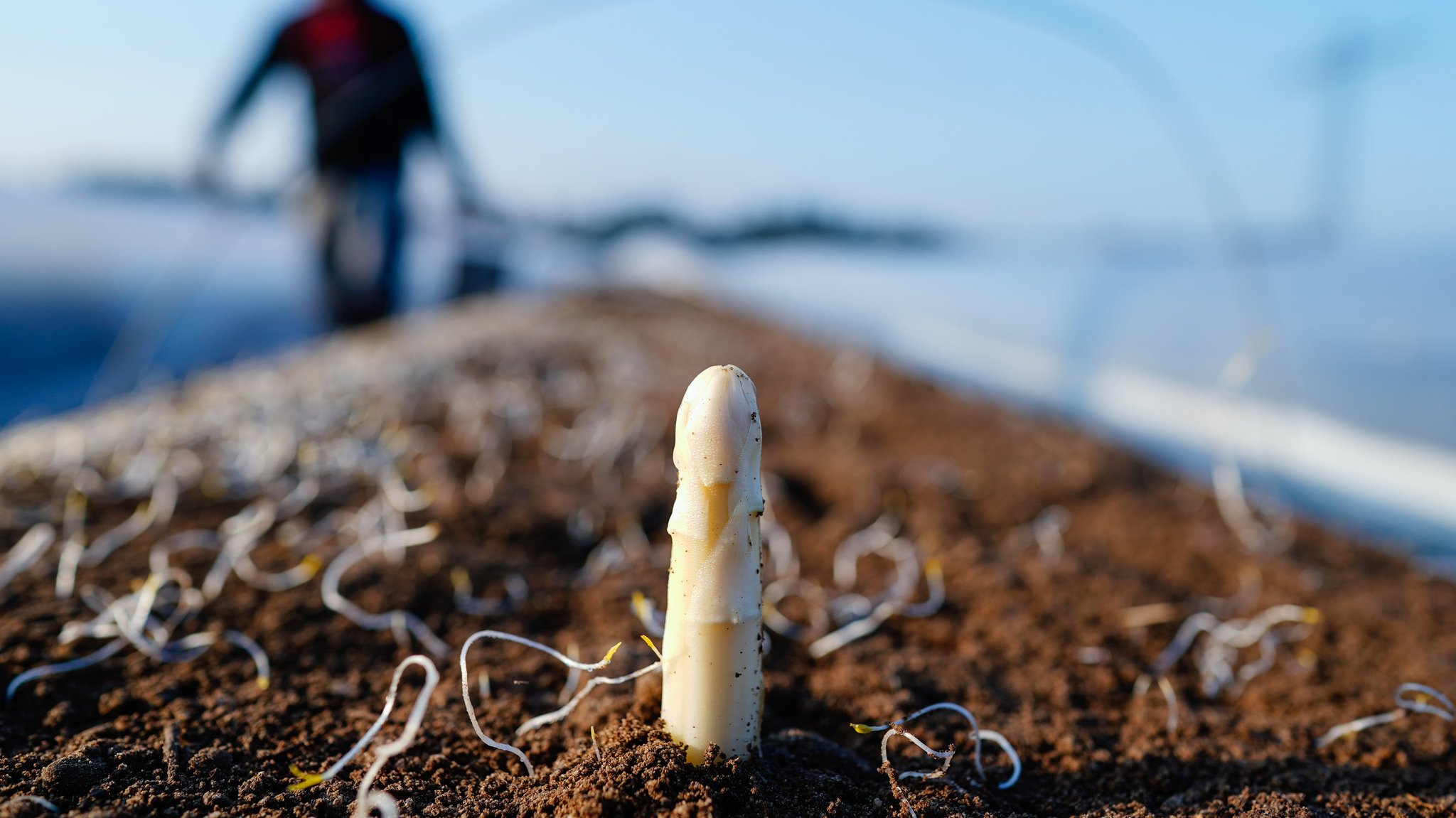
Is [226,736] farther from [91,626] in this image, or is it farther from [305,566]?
[305,566]

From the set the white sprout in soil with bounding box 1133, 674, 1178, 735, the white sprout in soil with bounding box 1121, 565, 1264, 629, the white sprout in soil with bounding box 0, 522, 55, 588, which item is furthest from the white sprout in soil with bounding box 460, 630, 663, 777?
the white sprout in soil with bounding box 1121, 565, 1264, 629

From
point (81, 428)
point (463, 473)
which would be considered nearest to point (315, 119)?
point (81, 428)

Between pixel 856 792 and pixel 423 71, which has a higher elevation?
pixel 423 71

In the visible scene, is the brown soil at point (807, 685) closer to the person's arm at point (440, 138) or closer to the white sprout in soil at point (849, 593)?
the white sprout in soil at point (849, 593)

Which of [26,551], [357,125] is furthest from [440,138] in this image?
[26,551]

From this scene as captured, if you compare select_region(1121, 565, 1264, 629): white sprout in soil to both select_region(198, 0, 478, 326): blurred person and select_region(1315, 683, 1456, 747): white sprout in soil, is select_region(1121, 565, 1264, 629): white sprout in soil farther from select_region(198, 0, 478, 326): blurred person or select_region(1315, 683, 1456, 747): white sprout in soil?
select_region(198, 0, 478, 326): blurred person

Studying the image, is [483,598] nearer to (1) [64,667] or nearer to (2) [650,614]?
(2) [650,614]

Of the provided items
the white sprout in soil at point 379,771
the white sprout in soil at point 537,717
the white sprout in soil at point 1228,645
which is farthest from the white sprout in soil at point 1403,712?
the white sprout in soil at point 379,771
